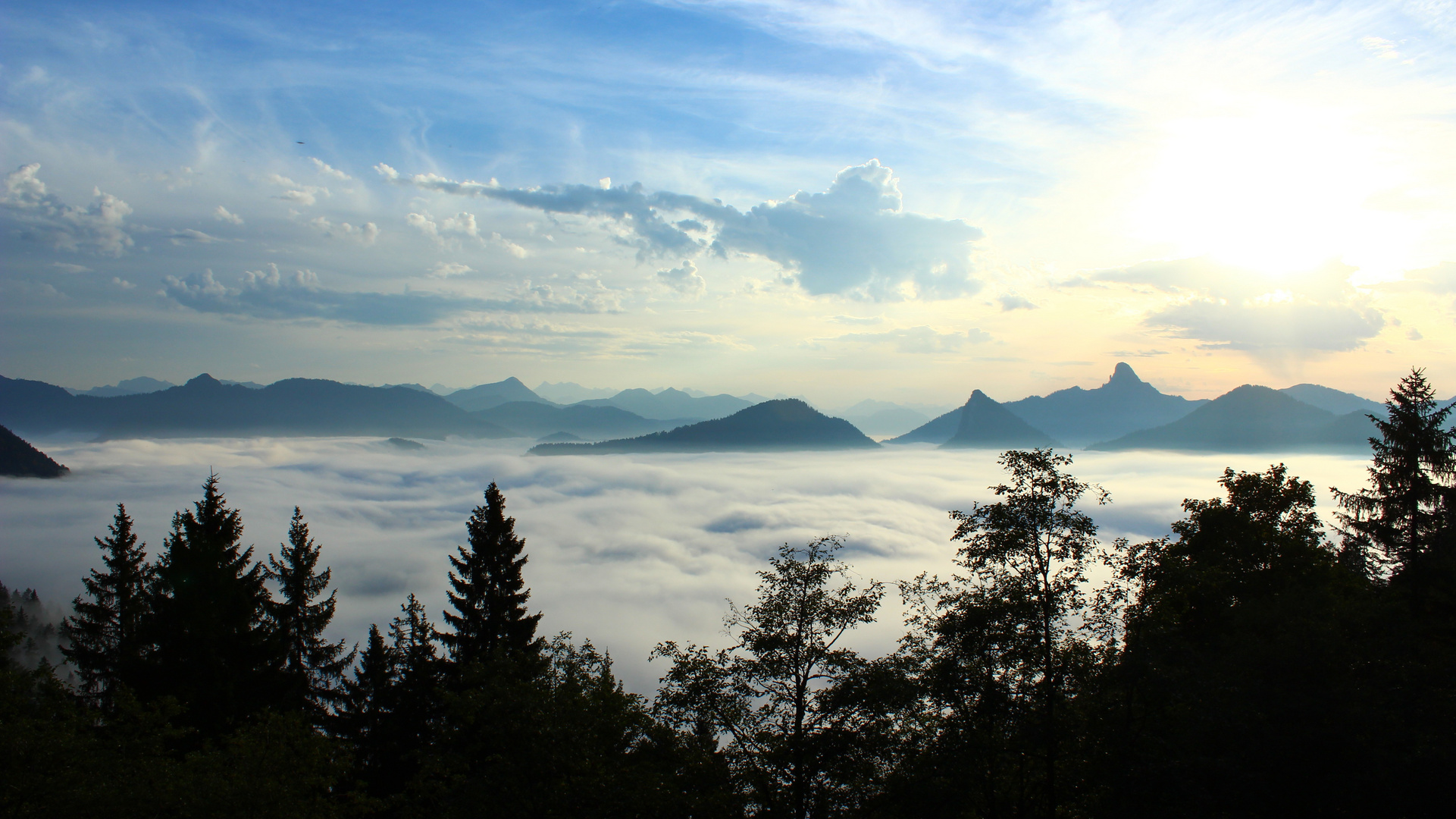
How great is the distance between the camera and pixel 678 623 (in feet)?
543

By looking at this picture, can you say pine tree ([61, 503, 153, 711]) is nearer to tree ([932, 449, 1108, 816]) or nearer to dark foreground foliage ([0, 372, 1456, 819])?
dark foreground foliage ([0, 372, 1456, 819])

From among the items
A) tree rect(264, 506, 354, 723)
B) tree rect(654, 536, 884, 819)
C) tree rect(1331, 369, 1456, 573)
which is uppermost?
tree rect(1331, 369, 1456, 573)

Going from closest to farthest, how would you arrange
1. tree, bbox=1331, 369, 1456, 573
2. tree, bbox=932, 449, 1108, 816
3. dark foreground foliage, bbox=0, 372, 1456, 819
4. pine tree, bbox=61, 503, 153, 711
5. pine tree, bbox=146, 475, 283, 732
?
dark foreground foliage, bbox=0, 372, 1456, 819, tree, bbox=932, 449, 1108, 816, tree, bbox=1331, 369, 1456, 573, pine tree, bbox=146, 475, 283, 732, pine tree, bbox=61, 503, 153, 711

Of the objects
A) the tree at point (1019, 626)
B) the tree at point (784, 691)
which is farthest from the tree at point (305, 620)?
the tree at point (1019, 626)

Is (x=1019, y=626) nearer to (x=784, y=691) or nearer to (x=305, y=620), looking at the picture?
(x=784, y=691)

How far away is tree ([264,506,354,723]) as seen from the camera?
33.4 metres

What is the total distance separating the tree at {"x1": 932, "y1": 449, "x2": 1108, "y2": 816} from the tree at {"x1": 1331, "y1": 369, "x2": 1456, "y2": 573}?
617 inches

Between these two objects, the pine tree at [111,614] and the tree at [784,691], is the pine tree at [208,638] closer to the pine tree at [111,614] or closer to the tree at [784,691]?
the pine tree at [111,614]

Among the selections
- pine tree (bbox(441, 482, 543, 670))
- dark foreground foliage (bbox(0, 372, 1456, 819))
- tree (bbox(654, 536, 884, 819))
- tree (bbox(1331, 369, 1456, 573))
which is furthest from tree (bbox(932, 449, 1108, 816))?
pine tree (bbox(441, 482, 543, 670))

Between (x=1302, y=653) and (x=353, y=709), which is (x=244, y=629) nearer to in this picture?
(x=353, y=709)

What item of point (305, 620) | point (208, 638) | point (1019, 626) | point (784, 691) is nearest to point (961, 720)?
point (1019, 626)

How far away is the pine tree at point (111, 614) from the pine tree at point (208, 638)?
2375 mm

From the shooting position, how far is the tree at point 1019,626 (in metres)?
15.9

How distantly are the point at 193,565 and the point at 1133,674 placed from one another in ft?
111
